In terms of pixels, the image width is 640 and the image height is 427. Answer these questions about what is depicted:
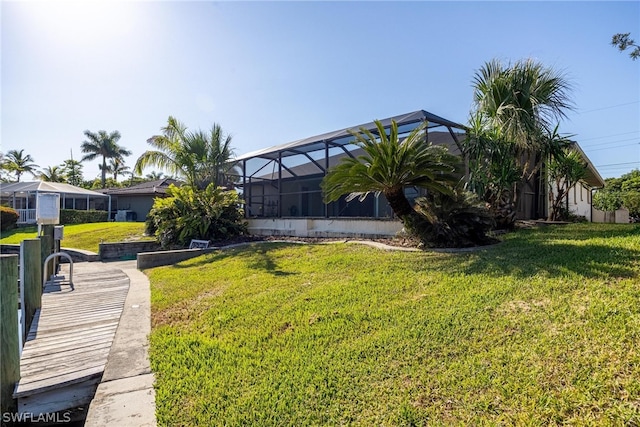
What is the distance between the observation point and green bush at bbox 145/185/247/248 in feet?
37.4

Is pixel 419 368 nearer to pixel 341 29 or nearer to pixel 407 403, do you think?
pixel 407 403

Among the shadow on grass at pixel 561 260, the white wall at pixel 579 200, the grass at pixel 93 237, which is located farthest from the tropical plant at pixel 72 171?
the white wall at pixel 579 200

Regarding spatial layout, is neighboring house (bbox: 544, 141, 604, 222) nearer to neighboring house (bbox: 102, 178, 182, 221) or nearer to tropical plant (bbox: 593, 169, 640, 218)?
tropical plant (bbox: 593, 169, 640, 218)

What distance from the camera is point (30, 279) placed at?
4.73m

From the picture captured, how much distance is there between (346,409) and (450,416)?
674 mm

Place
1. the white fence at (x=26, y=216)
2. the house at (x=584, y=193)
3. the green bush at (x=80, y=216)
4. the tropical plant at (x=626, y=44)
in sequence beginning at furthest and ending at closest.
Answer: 1. the white fence at (x=26, y=216)
2. the green bush at (x=80, y=216)
3. the house at (x=584, y=193)
4. the tropical plant at (x=626, y=44)

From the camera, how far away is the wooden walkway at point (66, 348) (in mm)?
2896

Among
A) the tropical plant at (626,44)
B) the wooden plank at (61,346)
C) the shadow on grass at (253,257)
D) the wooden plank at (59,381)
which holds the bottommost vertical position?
the wooden plank at (59,381)

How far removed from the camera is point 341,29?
30.1ft

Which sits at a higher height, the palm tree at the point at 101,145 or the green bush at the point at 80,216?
the palm tree at the point at 101,145

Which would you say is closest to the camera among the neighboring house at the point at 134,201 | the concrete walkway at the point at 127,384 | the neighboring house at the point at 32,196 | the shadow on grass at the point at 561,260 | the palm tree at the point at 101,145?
the concrete walkway at the point at 127,384

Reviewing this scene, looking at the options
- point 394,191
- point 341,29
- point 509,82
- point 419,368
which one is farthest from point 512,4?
point 419,368

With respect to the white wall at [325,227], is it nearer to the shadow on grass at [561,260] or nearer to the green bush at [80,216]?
the shadow on grass at [561,260]

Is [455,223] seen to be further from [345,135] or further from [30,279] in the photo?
[30,279]
